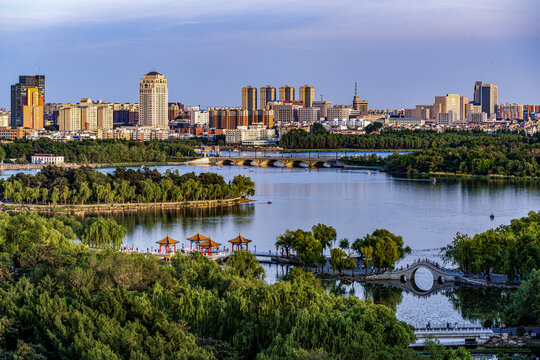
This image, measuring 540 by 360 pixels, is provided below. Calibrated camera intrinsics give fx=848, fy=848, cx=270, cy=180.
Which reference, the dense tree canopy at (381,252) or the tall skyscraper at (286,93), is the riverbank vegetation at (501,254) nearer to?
the dense tree canopy at (381,252)

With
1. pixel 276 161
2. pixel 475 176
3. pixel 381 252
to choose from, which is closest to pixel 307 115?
pixel 276 161

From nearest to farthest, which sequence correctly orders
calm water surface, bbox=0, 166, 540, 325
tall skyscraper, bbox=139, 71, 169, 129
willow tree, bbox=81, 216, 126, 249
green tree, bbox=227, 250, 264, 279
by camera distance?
green tree, bbox=227, 250, 264, 279 < calm water surface, bbox=0, 166, 540, 325 < willow tree, bbox=81, 216, 126, 249 < tall skyscraper, bbox=139, 71, 169, 129

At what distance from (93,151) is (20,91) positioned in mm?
42978

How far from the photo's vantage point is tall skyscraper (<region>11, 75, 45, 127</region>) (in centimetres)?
7681

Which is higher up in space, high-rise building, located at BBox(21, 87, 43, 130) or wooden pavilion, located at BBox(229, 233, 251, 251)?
high-rise building, located at BBox(21, 87, 43, 130)

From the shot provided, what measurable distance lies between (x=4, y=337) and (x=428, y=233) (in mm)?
11235

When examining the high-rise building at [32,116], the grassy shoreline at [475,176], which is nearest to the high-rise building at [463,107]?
the high-rise building at [32,116]

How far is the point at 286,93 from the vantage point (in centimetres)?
10788

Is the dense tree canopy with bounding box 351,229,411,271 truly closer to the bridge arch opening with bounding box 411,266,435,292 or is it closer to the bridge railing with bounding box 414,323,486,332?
the bridge arch opening with bounding box 411,266,435,292

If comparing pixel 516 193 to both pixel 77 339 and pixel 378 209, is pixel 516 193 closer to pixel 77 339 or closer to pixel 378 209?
pixel 378 209

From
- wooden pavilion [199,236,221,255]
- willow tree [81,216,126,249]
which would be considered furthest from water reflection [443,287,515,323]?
willow tree [81,216,126,249]

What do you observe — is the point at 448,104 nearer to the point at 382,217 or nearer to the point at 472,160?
the point at 472,160

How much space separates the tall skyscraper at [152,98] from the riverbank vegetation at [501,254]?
207ft

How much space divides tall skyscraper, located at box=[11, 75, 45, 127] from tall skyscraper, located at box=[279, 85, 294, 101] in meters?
33.0
